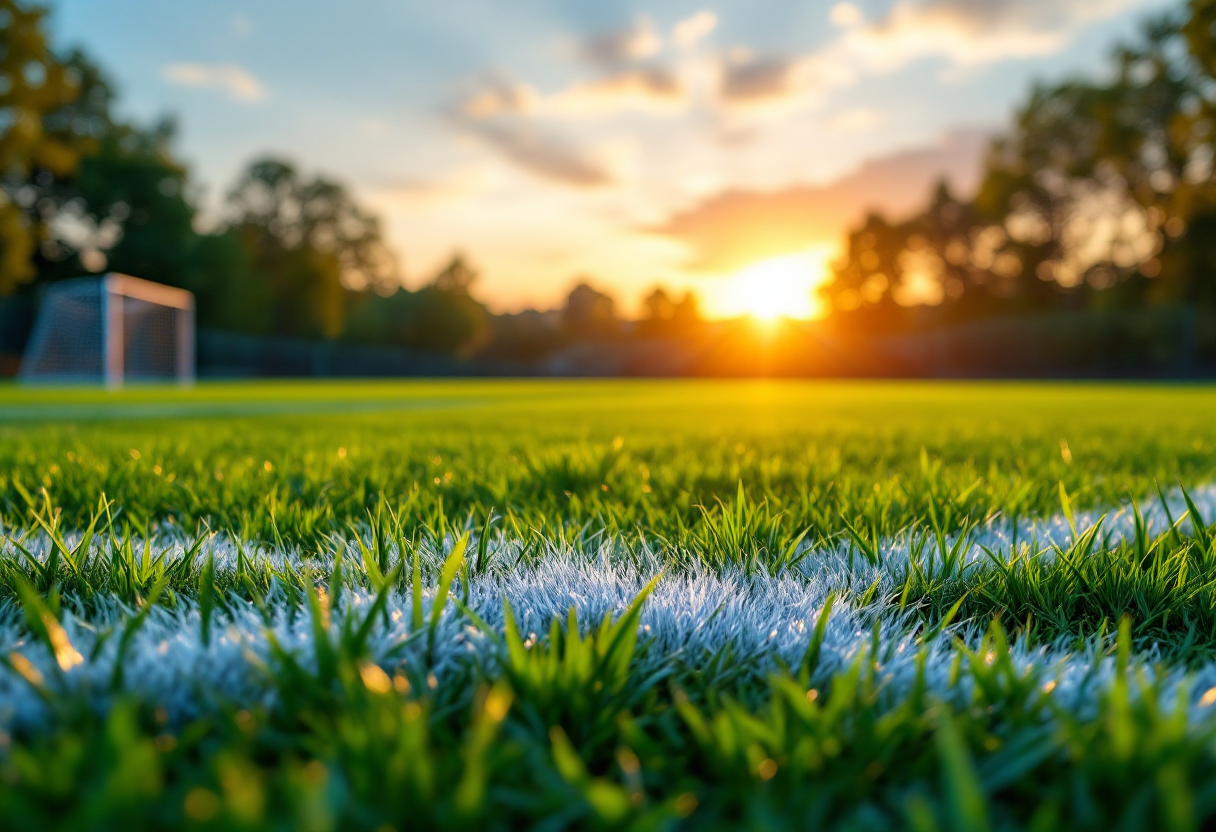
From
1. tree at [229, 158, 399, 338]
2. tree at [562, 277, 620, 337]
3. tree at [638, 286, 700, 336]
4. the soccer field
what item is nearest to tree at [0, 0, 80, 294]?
tree at [229, 158, 399, 338]

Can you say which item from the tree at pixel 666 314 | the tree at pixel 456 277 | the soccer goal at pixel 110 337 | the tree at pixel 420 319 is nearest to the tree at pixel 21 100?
the soccer goal at pixel 110 337

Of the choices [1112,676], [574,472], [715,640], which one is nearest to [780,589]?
[715,640]

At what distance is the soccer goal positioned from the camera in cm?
1961

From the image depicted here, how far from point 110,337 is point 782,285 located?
103 ft

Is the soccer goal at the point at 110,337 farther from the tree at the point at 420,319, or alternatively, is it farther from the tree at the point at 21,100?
the tree at the point at 420,319

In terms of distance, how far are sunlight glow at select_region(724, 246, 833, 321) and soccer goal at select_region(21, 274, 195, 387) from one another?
25.4 m

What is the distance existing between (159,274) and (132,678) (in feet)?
126

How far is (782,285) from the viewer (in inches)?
1553

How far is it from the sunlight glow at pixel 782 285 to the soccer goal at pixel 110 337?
83.4 feet

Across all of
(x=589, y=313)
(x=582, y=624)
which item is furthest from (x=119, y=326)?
(x=589, y=313)

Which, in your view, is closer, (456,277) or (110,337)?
(110,337)

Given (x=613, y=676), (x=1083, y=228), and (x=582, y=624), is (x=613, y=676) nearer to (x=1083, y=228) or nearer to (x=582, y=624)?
(x=582, y=624)

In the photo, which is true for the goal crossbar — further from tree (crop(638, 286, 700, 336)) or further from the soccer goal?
tree (crop(638, 286, 700, 336))

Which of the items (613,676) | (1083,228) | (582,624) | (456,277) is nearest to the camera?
(613,676)
